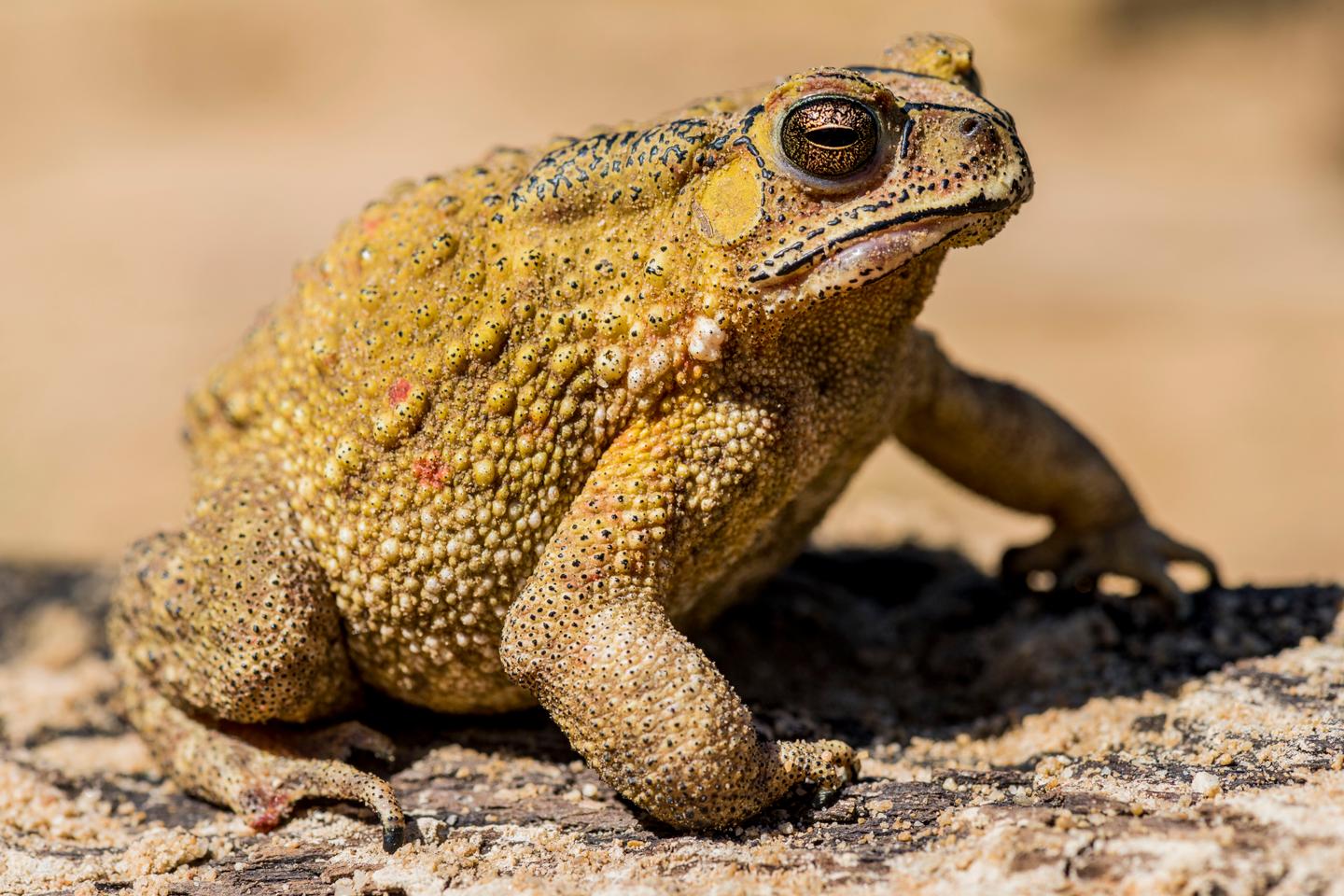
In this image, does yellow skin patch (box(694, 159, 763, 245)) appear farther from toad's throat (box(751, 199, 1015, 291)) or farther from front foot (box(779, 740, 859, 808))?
front foot (box(779, 740, 859, 808))

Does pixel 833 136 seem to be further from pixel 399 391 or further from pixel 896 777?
pixel 896 777

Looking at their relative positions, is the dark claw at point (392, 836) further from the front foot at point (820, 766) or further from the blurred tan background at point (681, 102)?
the blurred tan background at point (681, 102)

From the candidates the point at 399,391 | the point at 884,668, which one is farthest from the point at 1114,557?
the point at 399,391

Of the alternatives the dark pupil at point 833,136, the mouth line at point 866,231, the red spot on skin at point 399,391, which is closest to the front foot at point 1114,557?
the mouth line at point 866,231

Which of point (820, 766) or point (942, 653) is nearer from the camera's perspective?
point (820, 766)

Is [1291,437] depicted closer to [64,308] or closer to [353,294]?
[353,294]

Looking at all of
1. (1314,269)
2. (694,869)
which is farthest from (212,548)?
(1314,269)
